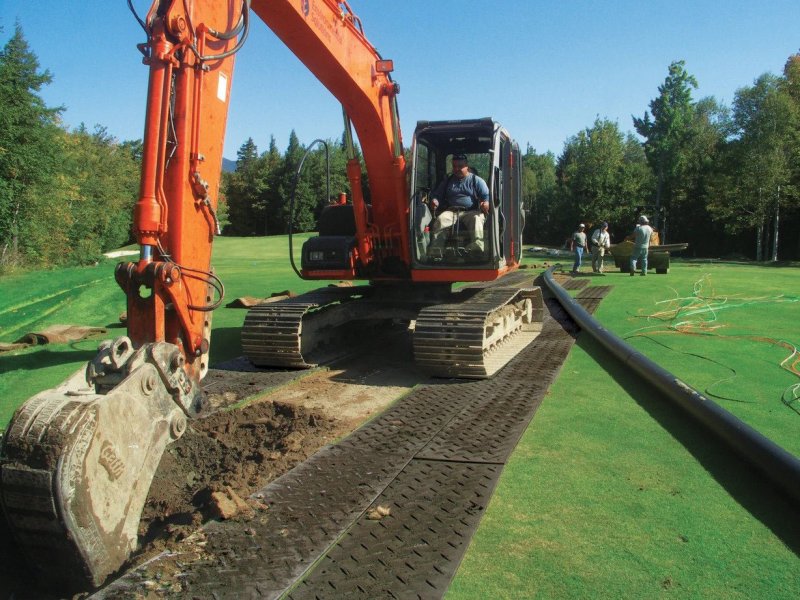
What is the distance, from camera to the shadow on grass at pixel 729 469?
3.32m

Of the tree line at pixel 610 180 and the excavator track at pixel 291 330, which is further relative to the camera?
the tree line at pixel 610 180

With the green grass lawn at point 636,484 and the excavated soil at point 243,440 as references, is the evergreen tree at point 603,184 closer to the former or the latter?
the green grass lawn at point 636,484

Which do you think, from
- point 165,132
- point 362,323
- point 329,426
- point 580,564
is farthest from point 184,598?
point 362,323

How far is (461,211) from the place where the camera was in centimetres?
720

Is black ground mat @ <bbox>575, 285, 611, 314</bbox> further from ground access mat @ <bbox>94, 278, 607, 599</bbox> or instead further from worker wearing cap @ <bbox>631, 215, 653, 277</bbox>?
ground access mat @ <bbox>94, 278, 607, 599</bbox>

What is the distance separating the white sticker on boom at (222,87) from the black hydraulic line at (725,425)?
4096 mm

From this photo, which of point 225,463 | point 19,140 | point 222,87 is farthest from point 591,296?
point 19,140

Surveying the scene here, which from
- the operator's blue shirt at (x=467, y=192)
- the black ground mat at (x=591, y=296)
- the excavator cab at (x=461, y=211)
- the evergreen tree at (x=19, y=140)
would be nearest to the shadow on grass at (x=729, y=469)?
the excavator cab at (x=461, y=211)

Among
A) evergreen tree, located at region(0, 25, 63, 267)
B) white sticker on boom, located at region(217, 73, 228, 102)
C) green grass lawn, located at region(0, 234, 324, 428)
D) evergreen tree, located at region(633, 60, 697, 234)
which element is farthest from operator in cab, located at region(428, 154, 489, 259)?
evergreen tree, located at region(633, 60, 697, 234)

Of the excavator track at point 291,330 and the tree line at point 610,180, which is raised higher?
the tree line at point 610,180

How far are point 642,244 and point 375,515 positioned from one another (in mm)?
15766

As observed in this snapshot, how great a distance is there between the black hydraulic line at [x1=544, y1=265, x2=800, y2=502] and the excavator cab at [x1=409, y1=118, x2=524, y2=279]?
1.78m

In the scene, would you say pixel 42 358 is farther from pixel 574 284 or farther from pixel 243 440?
pixel 574 284

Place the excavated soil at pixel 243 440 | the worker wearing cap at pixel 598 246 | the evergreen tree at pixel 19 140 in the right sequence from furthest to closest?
the evergreen tree at pixel 19 140 → the worker wearing cap at pixel 598 246 → the excavated soil at pixel 243 440
